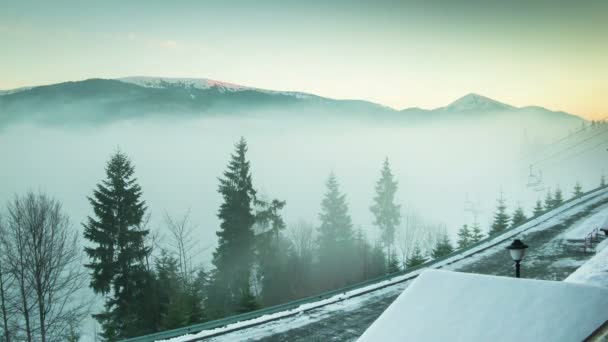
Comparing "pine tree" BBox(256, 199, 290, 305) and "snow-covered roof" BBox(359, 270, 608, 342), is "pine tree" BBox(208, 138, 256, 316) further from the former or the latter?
"snow-covered roof" BBox(359, 270, 608, 342)

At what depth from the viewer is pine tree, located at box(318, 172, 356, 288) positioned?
45438mm

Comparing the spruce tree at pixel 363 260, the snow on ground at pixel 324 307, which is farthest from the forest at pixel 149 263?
the snow on ground at pixel 324 307

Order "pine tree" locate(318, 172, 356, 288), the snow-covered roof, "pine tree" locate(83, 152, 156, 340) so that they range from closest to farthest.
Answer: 1. the snow-covered roof
2. "pine tree" locate(83, 152, 156, 340)
3. "pine tree" locate(318, 172, 356, 288)

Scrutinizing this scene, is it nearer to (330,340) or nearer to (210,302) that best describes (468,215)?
(210,302)

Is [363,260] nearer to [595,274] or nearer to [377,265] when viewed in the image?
[377,265]

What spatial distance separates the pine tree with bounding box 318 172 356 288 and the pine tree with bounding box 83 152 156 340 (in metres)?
26.3

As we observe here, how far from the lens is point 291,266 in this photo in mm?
41438

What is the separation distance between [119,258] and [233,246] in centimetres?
998

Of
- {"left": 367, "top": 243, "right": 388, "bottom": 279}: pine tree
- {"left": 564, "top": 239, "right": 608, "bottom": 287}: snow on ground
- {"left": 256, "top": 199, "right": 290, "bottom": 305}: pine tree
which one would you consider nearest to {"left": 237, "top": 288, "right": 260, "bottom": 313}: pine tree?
{"left": 564, "top": 239, "right": 608, "bottom": 287}: snow on ground

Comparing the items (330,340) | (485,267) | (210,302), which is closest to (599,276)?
(330,340)

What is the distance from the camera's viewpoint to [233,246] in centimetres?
3066

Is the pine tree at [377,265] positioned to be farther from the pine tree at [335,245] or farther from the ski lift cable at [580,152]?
the ski lift cable at [580,152]

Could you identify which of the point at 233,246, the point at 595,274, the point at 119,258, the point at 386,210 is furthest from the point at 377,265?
the point at 595,274

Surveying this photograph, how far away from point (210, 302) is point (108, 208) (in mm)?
12887
